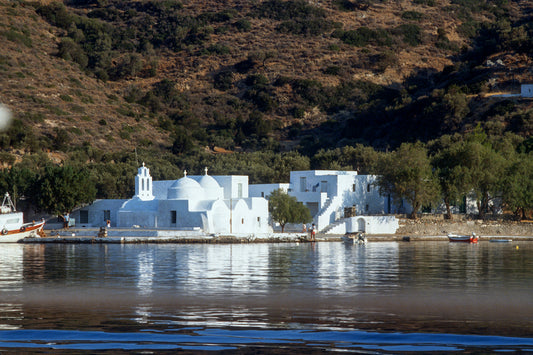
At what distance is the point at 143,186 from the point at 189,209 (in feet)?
20.1

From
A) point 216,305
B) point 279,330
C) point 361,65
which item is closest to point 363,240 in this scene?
point 216,305

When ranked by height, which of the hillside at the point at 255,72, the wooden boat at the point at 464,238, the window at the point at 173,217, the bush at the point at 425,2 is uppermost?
the bush at the point at 425,2

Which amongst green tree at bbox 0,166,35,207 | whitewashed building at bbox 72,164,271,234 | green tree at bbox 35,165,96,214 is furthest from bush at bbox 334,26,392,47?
green tree at bbox 0,166,35,207

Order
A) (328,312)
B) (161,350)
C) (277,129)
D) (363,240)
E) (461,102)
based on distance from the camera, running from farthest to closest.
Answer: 1. (277,129)
2. (461,102)
3. (363,240)
4. (328,312)
5. (161,350)

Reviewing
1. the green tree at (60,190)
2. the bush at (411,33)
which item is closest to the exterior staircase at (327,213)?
the green tree at (60,190)

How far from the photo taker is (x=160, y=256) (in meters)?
41.1

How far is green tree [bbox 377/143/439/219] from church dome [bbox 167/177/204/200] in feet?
53.1

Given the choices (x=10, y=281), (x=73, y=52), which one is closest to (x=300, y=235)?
(x=10, y=281)

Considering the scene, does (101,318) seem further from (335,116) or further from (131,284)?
(335,116)

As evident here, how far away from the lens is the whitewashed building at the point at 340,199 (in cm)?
6209

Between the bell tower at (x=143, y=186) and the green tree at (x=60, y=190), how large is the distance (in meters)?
4.18

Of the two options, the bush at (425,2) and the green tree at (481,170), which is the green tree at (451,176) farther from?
the bush at (425,2)

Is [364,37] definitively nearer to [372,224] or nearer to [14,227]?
[372,224]

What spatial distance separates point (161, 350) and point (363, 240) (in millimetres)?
41509
